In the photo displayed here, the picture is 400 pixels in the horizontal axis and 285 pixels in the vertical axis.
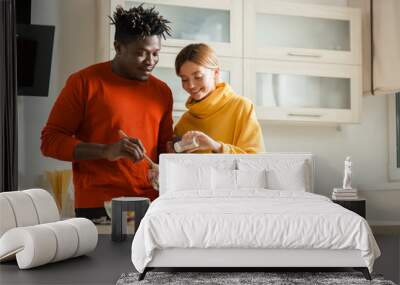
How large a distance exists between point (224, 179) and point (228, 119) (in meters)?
0.59

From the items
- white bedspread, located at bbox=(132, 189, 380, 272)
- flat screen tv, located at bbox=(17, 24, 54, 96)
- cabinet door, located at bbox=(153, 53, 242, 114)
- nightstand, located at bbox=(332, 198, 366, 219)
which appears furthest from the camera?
nightstand, located at bbox=(332, 198, 366, 219)

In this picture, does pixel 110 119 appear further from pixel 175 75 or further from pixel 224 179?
pixel 224 179

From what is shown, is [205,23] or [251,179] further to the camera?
[205,23]

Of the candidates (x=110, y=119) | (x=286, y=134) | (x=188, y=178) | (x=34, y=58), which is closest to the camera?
(x=188, y=178)

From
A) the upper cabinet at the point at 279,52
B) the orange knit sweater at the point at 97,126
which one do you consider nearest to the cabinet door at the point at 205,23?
the upper cabinet at the point at 279,52

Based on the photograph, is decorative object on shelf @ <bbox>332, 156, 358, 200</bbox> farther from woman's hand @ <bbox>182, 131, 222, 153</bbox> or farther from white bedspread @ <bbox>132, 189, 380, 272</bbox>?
white bedspread @ <bbox>132, 189, 380, 272</bbox>

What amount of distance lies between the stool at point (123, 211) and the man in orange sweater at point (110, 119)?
21 centimetres

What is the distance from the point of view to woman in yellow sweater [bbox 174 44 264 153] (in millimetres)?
4414

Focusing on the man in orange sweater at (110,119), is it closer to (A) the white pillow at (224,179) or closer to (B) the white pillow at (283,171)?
(A) the white pillow at (224,179)

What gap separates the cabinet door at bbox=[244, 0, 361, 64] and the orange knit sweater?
1100 mm

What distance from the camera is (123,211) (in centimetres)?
402

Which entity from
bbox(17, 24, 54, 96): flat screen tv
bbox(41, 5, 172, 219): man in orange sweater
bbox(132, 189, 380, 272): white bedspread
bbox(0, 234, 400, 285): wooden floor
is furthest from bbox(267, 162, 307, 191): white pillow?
Answer: bbox(17, 24, 54, 96): flat screen tv

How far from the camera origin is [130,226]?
4.42m

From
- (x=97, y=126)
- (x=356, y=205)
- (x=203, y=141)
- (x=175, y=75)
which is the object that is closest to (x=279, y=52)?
(x=175, y=75)
